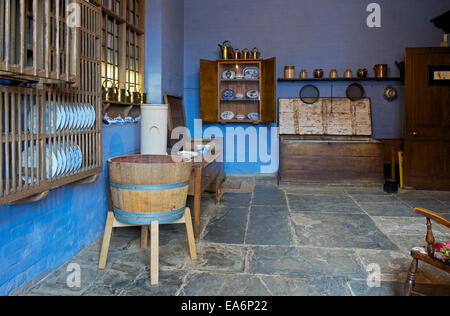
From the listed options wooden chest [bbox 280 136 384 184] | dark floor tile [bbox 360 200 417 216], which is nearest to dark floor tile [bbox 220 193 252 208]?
wooden chest [bbox 280 136 384 184]

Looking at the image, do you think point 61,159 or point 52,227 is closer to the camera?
point 61,159

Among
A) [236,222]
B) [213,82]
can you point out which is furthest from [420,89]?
[236,222]

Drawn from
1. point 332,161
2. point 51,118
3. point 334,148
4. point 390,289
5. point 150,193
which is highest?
point 51,118

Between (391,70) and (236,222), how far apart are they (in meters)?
4.72

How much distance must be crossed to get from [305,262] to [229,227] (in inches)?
46.4

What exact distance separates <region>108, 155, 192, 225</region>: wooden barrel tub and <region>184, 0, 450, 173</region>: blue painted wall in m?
4.83

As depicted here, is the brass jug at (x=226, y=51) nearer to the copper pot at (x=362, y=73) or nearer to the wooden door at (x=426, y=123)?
the copper pot at (x=362, y=73)

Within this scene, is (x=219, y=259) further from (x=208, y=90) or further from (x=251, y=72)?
(x=251, y=72)

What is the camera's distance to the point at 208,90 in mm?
7004

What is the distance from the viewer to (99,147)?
3043 millimetres

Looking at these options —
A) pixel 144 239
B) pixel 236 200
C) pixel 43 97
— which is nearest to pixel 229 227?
pixel 144 239

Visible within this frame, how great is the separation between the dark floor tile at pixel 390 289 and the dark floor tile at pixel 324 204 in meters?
2.10
